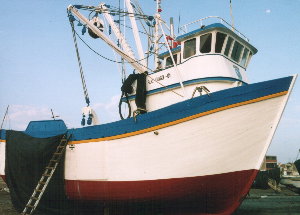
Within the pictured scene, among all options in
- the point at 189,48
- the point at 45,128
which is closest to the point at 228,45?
the point at 189,48

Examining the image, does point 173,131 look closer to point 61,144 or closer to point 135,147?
point 135,147

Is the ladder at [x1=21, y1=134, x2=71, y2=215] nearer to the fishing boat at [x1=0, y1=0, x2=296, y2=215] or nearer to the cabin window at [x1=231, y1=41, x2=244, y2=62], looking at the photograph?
the fishing boat at [x1=0, y1=0, x2=296, y2=215]

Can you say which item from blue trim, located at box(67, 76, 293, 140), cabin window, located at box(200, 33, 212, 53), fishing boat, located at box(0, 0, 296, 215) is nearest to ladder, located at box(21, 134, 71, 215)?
fishing boat, located at box(0, 0, 296, 215)

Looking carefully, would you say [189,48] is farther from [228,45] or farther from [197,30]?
[228,45]

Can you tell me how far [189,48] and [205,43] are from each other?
2.02 ft

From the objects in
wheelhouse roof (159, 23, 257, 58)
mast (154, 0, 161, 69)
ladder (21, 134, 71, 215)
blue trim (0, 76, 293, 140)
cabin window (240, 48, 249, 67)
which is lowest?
ladder (21, 134, 71, 215)

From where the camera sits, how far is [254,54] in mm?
10328

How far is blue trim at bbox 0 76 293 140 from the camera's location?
615cm

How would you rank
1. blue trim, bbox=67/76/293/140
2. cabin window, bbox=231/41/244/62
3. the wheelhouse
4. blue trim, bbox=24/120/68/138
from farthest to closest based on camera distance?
blue trim, bbox=24/120/68/138, cabin window, bbox=231/41/244/62, the wheelhouse, blue trim, bbox=67/76/293/140

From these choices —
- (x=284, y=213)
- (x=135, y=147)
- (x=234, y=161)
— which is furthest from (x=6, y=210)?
(x=284, y=213)

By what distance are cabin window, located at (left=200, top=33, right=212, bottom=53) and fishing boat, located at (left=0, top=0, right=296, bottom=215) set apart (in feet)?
0.11

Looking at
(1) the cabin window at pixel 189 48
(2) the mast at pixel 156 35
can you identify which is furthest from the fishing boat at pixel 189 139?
(2) the mast at pixel 156 35

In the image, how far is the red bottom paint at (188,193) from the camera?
6562mm

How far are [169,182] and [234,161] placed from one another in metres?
1.80
